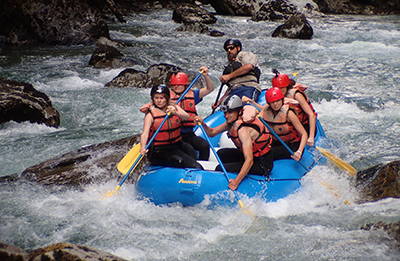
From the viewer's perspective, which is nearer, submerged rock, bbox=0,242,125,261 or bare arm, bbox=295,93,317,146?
submerged rock, bbox=0,242,125,261

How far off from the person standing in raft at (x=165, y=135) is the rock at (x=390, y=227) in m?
1.83

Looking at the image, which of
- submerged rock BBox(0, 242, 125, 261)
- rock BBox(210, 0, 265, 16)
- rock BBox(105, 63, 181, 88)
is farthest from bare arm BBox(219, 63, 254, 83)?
rock BBox(210, 0, 265, 16)

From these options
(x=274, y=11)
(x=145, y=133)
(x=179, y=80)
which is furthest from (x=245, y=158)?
(x=274, y=11)

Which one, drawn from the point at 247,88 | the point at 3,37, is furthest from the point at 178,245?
the point at 3,37

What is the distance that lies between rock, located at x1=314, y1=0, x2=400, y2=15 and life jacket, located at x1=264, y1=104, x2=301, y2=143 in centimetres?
1883

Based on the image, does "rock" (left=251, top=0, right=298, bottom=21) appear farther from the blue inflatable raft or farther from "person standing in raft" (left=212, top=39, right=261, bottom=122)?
the blue inflatable raft

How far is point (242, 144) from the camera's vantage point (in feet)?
17.5

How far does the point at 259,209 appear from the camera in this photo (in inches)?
211

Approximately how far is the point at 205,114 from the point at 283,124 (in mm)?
3563

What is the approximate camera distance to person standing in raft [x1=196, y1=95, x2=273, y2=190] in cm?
530

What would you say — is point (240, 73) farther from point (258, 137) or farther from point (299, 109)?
point (258, 137)

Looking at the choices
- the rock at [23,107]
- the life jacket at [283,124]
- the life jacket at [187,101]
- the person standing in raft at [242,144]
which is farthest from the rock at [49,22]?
the person standing in raft at [242,144]

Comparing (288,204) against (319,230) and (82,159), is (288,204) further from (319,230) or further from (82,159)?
(82,159)


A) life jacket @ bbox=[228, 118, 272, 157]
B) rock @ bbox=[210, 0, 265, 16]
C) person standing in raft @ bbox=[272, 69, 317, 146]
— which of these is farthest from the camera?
rock @ bbox=[210, 0, 265, 16]
